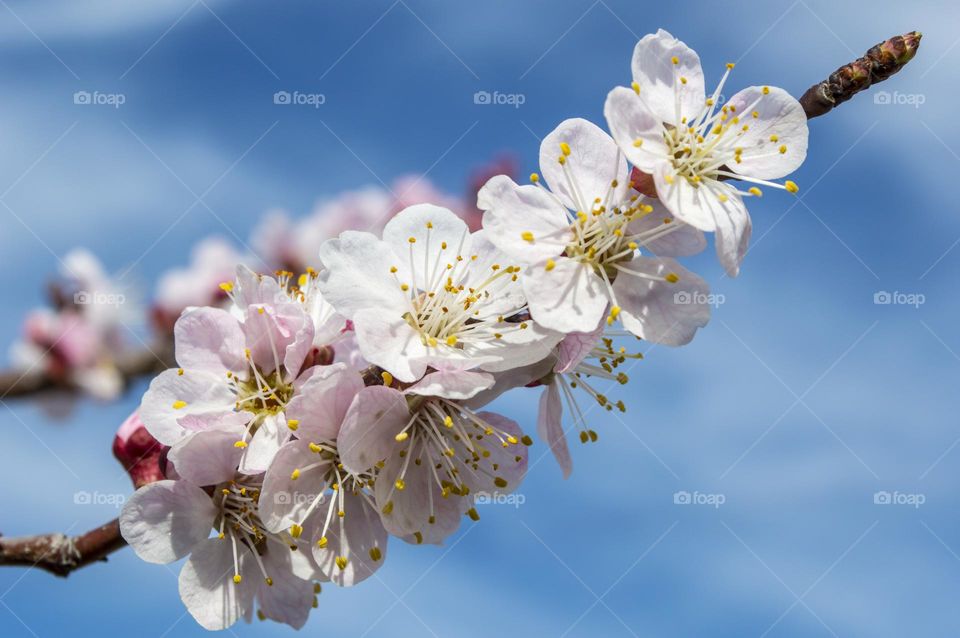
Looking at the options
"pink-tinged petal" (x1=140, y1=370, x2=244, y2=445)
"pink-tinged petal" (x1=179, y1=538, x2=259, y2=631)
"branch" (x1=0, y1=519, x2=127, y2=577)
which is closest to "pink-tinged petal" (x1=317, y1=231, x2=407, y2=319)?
"pink-tinged petal" (x1=140, y1=370, x2=244, y2=445)

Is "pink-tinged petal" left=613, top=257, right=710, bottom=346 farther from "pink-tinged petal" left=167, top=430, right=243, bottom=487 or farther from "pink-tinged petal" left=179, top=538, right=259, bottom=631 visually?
"pink-tinged petal" left=179, top=538, right=259, bottom=631

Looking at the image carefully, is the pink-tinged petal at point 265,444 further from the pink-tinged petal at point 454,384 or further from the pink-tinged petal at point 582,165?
the pink-tinged petal at point 582,165

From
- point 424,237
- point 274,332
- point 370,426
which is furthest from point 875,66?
point 274,332

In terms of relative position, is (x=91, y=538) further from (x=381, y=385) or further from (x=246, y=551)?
(x=381, y=385)

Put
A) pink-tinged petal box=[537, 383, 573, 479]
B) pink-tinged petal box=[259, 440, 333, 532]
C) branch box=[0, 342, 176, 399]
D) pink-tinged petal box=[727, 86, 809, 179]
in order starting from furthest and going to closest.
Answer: branch box=[0, 342, 176, 399] → pink-tinged petal box=[537, 383, 573, 479] → pink-tinged petal box=[727, 86, 809, 179] → pink-tinged petal box=[259, 440, 333, 532]

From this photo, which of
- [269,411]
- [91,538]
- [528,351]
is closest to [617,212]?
[528,351]

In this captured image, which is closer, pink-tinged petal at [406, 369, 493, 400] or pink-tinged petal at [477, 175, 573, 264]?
pink-tinged petal at [406, 369, 493, 400]

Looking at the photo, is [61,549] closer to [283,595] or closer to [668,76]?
[283,595]
